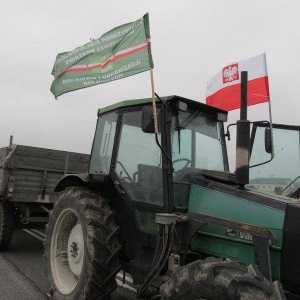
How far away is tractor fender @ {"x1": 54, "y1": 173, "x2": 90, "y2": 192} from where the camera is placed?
4.43 metres

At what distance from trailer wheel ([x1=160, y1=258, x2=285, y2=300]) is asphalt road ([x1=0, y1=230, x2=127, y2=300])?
2.21 m

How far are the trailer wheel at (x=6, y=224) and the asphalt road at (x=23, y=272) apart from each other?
0.21 metres

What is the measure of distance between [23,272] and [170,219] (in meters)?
3.58

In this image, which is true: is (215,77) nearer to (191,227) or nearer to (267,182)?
(267,182)

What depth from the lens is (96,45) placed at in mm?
4902

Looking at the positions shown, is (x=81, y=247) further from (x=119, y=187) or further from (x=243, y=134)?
(x=243, y=134)

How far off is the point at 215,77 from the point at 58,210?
522 cm

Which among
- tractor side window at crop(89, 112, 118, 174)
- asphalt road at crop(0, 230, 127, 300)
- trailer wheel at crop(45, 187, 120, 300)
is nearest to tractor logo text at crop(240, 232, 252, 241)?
trailer wheel at crop(45, 187, 120, 300)

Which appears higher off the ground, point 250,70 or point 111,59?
point 250,70

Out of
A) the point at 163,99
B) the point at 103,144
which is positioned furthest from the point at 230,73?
the point at 163,99

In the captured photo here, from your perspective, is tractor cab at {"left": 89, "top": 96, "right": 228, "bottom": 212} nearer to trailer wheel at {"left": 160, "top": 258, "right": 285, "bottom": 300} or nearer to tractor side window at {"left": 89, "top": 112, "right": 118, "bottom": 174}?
tractor side window at {"left": 89, "top": 112, "right": 118, "bottom": 174}

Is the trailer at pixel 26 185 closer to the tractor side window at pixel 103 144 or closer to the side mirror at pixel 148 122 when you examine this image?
the tractor side window at pixel 103 144

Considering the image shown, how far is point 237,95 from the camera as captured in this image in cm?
Answer: 789

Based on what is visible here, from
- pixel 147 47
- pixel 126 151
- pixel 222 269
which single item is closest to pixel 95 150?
pixel 126 151
